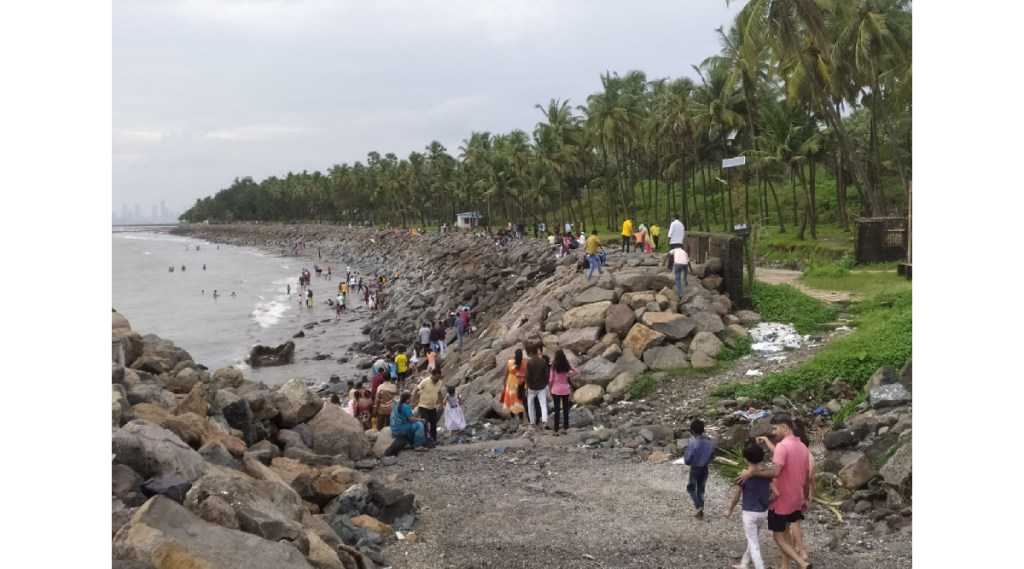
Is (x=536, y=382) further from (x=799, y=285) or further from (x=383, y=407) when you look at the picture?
(x=799, y=285)

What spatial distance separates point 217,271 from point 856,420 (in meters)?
79.9

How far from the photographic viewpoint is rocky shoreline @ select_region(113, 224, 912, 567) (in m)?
6.53

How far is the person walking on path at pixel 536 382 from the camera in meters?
12.6

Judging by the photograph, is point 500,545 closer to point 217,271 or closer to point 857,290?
point 857,290

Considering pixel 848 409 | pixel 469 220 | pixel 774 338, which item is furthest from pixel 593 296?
pixel 469 220

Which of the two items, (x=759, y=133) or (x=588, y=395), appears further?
(x=759, y=133)

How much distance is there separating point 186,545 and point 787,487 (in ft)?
15.8

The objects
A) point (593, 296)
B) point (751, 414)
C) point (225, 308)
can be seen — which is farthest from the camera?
point (225, 308)

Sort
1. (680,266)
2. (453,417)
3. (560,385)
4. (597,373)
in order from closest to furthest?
(560,385)
(453,417)
(597,373)
(680,266)

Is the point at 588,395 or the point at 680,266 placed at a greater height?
the point at 680,266

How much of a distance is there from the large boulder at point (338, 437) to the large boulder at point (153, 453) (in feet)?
13.1

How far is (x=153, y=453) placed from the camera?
7.32 m

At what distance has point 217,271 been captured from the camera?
81.1m

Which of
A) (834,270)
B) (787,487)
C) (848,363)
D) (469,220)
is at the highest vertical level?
(469,220)
